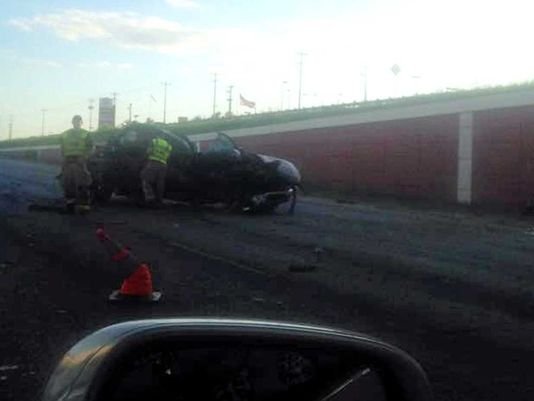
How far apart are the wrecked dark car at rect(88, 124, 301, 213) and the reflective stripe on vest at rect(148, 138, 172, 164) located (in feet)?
1.30

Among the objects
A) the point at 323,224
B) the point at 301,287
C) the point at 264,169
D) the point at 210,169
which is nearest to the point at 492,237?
the point at 323,224

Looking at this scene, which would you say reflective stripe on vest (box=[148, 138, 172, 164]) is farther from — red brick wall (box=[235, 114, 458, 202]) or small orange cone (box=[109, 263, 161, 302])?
red brick wall (box=[235, 114, 458, 202])

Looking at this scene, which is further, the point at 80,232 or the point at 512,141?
the point at 512,141

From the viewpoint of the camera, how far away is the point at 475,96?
32531mm

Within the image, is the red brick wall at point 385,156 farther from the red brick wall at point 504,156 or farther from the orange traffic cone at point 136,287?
the orange traffic cone at point 136,287

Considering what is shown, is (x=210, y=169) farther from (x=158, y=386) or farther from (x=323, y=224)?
(x=158, y=386)

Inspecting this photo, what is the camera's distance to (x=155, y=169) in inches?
806

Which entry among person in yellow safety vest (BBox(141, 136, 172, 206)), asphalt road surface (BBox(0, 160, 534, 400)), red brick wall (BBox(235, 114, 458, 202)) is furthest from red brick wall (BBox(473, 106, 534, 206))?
person in yellow safety vest (BBox(141, 136, 172, 206))

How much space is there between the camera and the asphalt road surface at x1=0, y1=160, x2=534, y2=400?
7240 millimetres

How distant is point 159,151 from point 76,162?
1.76 metres

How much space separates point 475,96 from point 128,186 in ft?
49.9

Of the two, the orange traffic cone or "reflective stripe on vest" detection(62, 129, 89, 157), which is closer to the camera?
the orange traffic cone

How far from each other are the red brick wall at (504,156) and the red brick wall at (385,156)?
50.0 inches

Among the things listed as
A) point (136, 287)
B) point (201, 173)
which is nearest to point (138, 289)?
point (136, 287)
